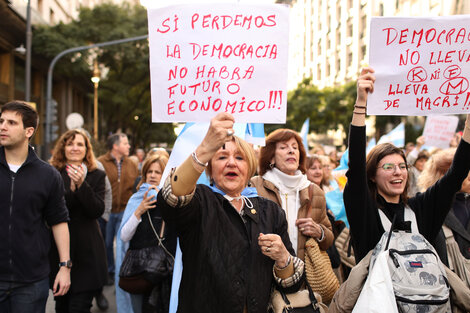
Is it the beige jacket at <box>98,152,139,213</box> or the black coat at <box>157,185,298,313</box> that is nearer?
the black coat at <box>157,185,298,313</box>

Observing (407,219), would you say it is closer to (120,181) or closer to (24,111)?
(24,111)

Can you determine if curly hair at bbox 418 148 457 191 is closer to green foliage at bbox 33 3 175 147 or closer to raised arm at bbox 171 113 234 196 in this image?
raised arm at bbox 171 113 234 196

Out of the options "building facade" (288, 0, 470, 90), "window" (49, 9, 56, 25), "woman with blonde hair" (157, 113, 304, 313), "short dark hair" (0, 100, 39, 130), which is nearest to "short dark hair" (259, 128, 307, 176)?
"woman with blonde hair" (157, 113, 304, 313)

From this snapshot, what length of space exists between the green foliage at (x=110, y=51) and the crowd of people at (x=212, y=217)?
21.2m

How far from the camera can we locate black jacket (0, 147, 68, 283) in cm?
290

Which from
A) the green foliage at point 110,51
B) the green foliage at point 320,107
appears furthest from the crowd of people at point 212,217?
the green foliage at point 320,107

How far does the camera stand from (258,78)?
2553 mm

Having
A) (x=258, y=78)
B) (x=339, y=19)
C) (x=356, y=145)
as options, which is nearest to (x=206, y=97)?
(x=258, y=78)

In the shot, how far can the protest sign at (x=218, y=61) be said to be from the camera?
98.8 inches

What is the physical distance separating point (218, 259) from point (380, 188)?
1130 millimetres

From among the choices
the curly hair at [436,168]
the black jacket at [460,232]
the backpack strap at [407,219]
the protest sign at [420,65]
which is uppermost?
the protest sign at [420,65]

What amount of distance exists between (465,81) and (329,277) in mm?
1564

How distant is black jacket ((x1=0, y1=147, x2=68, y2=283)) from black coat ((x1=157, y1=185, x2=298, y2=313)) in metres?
1.29

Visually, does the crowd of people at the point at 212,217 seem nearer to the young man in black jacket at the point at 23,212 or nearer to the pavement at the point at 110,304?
the young man in black jacket at the point at 23,212
